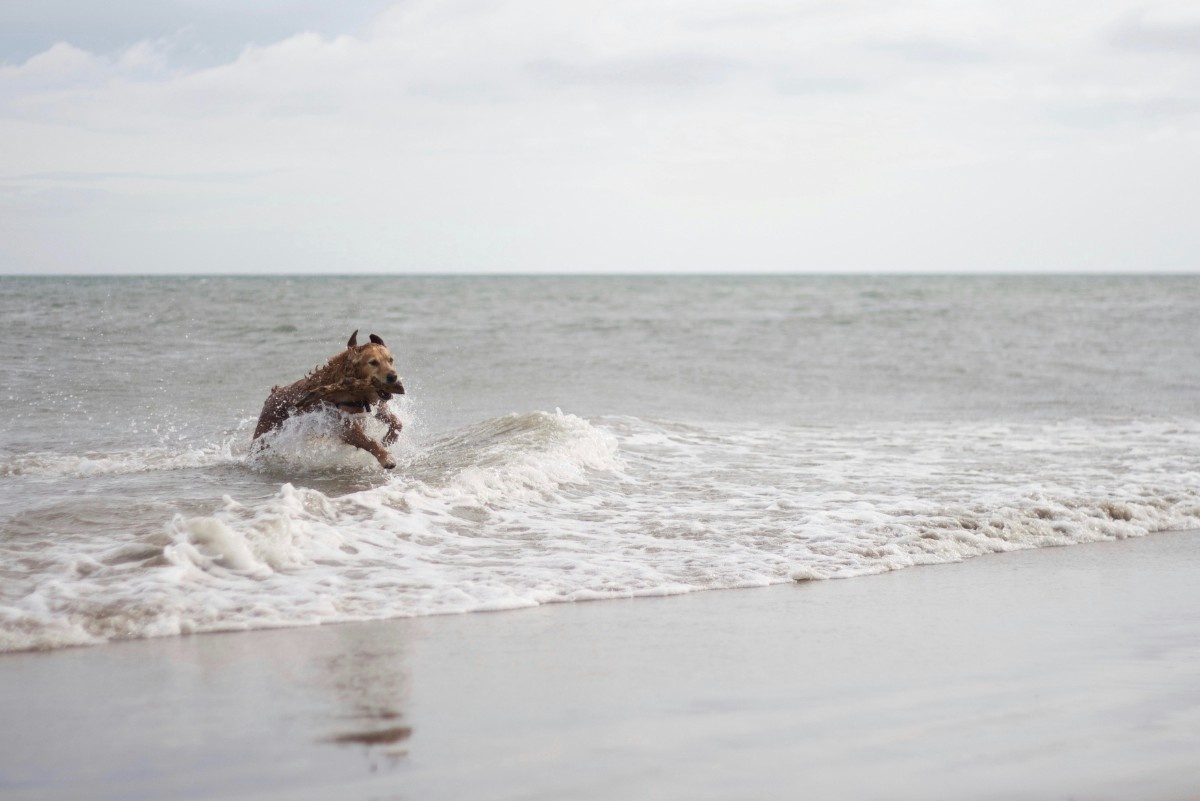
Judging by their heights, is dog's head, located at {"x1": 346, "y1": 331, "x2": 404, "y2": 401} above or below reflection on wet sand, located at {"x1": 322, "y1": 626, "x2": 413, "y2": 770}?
above

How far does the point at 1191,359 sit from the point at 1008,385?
760cm

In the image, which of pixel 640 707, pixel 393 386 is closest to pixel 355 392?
pixel 393 386

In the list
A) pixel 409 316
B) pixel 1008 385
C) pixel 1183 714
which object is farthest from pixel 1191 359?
pixel 1183 714

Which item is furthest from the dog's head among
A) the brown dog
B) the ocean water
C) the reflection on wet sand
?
the reflection on wet sand

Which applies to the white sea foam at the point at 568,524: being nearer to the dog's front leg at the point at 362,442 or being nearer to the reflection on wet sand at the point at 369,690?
the dog's front leg at the point at 362,442

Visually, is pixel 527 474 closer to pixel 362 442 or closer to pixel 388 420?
pixel 362 442

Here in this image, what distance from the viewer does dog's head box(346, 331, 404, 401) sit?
9.30 meters

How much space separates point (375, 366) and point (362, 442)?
695 millimetres

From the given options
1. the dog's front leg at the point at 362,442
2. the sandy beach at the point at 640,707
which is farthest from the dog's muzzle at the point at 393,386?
the sandy beach at the point at 640,707

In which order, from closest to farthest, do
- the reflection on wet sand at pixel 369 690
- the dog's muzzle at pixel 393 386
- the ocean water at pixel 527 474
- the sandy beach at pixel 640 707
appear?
the sandy beach at pixel 640 707, the reflection on wet sand at pixel 369 690, the ocean water at pixel 527 474, the dog's muzzle at pixel 393 386

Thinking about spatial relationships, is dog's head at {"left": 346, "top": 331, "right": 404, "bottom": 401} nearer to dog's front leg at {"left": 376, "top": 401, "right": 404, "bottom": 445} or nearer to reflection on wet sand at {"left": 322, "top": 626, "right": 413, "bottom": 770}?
dog's front leg at {"left": 376, "top": 401, "right": 404, "bottom": 445}

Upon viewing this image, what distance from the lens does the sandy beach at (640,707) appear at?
3.39 metres

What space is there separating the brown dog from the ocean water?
0.78 ft

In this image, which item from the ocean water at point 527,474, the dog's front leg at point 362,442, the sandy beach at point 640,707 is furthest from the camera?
the dog's front leg at point 362,442
